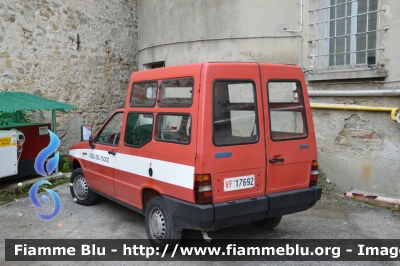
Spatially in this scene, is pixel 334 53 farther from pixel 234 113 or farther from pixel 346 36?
pixel 234 113

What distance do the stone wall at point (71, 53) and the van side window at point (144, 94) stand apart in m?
4.95

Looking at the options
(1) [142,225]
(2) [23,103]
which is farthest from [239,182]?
(2) [23,103]

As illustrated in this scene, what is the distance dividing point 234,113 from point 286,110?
2.52ft

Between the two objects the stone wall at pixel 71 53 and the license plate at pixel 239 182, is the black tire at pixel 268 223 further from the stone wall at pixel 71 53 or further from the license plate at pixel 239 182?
the stone wall at pixel 71 53

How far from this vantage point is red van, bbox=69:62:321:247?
3.98m

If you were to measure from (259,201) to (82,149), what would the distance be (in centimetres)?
335

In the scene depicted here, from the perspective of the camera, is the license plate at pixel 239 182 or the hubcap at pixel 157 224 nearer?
the license plate at pixel 239 182

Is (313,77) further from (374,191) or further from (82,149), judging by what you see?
(82,149)

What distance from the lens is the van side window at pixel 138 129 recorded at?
4.72m

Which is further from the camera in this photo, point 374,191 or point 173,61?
point 173,61

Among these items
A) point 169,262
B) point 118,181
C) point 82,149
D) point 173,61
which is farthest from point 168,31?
point 169,262

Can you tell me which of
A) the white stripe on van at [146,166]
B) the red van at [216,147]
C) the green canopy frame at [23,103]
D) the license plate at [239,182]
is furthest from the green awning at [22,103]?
the license plate at [239,182]

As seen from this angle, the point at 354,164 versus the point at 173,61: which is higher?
the point at 173,61

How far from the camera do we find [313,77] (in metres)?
7.30
